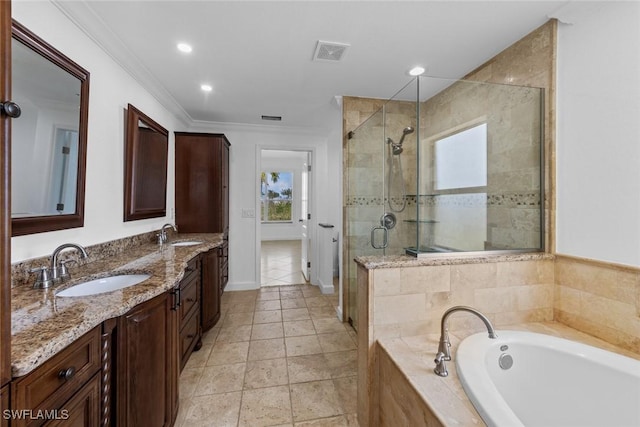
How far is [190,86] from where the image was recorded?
252cm

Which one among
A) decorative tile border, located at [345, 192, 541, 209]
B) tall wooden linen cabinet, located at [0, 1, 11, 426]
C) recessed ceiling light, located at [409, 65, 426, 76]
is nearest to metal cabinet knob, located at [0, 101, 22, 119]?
Answer: tall wooden linen cabinet, located at [0, 1, 11, 426]

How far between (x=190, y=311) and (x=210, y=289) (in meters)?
0.50

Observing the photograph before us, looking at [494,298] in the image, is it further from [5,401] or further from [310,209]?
[310,209]

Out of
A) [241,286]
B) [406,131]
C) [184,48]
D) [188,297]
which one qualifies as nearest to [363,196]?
[406,131]

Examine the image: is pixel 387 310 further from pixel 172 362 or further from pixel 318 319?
pixel 318 319

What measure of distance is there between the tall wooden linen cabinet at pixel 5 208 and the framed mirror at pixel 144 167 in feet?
5.31

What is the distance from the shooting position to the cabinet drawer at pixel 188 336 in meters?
1.89

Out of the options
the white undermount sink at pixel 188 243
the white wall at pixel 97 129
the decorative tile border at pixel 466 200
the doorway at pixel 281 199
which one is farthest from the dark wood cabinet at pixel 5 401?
the doorway at pixel 281 199

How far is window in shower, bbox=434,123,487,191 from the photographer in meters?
2.21

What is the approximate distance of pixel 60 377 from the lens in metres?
0.81

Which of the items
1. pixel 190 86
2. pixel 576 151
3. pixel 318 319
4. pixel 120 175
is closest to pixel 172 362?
pixel 120 175

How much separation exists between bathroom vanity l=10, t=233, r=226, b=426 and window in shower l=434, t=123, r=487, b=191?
2.29m

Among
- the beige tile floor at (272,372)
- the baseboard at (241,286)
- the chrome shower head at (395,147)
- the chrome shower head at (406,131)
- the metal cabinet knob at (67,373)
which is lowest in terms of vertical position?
the beige tile floor at (272,372)

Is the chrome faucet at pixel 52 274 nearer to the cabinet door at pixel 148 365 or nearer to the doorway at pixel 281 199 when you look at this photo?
the cabinet door at pixel 148 365
